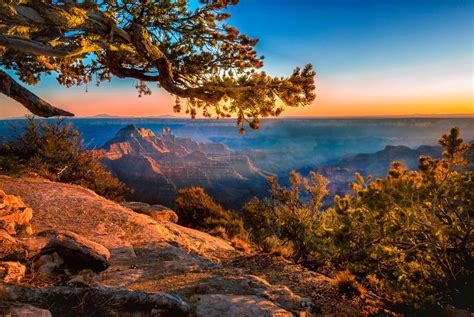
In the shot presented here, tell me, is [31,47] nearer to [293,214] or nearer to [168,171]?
[293,214]

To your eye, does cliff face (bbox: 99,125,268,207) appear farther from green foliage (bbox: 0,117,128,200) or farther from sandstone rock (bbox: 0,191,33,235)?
sandstone rock (bbox: 0,191,33,235)

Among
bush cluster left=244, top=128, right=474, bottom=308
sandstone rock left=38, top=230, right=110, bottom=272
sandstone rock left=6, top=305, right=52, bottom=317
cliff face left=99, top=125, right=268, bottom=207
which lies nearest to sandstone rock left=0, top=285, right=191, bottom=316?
sandstone rock left=6, top=305, right=52, bottom=317

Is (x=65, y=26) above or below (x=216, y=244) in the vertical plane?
above

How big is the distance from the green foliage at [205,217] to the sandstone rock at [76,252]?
782 centimetres

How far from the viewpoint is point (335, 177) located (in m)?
99.3

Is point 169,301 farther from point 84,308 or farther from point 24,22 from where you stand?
point 24,22

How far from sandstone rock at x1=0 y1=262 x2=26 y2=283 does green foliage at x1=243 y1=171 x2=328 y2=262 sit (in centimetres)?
516

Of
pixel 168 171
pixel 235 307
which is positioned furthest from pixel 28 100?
pixel 168 171

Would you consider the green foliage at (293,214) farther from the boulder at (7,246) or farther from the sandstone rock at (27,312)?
the boulder at (7,246)

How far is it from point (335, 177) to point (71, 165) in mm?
95332

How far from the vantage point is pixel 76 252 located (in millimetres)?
4898

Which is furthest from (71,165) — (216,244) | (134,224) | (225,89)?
(225,89)

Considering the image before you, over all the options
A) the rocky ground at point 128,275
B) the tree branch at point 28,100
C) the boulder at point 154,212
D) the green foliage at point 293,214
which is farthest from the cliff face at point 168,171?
the tree branch at point 28,100

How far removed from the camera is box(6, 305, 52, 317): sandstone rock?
287 centimetres
